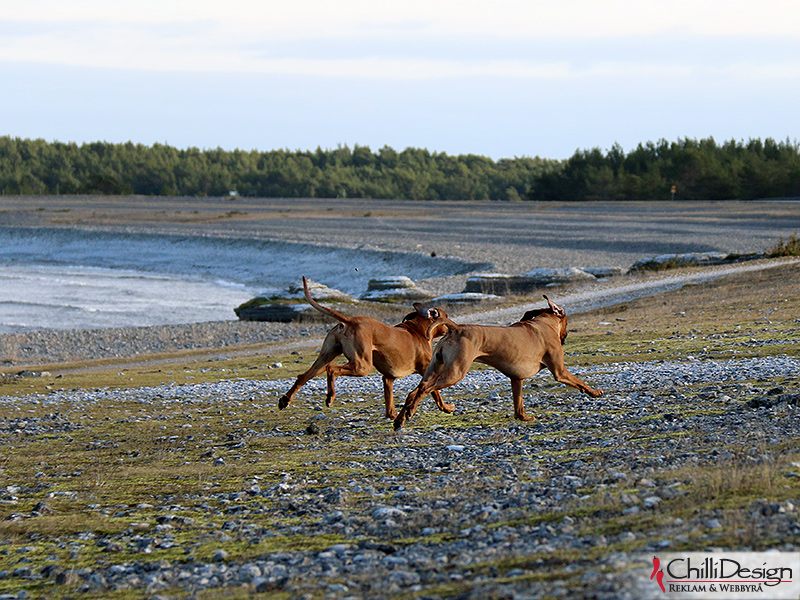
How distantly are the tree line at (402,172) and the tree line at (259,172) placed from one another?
0.52 ft

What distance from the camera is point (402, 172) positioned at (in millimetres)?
125875

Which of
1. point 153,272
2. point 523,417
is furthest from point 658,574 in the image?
point 153,272

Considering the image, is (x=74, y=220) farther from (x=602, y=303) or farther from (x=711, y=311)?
(x=711, y=311)

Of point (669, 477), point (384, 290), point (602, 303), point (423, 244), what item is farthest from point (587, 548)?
point (423, 244)

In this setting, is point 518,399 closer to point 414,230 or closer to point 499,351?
point 499,351

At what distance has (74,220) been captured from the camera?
3012 inches

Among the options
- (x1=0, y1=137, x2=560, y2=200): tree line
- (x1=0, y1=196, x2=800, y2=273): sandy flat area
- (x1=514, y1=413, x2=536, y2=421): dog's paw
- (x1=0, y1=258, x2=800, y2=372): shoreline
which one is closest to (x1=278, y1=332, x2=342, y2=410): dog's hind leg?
(x1=514, y1=413, x2=536, y2=421): dog's paw

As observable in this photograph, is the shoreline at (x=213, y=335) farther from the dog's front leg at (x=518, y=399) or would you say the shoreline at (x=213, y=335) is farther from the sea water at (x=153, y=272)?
the dog's front leg at (x=518, y=399)

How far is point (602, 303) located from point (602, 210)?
43.7 m

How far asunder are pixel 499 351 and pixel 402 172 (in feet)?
391

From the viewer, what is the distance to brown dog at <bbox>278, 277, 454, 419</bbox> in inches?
345
